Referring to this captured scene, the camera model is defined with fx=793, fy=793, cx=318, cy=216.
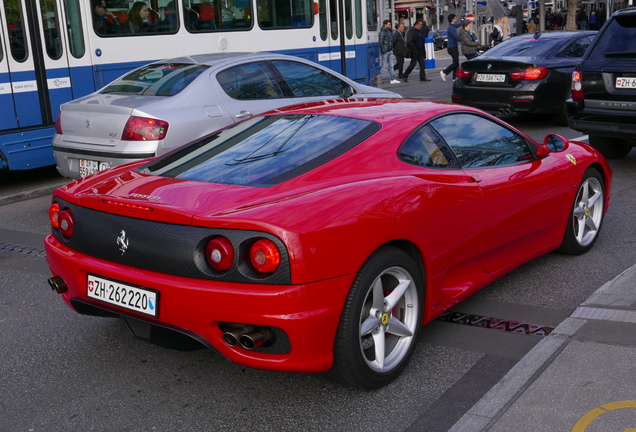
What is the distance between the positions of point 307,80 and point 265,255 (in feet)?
18.8

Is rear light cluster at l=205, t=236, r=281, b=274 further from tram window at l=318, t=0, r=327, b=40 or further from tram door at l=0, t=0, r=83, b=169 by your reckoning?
tram window at l=318, t=0, r=327, b=40

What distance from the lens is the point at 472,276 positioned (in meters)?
4.41

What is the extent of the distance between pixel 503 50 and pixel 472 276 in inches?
364

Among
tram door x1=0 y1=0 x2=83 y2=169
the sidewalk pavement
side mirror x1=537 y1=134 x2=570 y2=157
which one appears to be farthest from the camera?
tram door x1=0 y1=0 x2=83 y2=169

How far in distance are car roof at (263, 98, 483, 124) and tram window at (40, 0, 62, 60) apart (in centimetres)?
567

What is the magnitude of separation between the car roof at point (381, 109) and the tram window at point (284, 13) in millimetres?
7371

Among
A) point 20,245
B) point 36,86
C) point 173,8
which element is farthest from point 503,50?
point 20,245

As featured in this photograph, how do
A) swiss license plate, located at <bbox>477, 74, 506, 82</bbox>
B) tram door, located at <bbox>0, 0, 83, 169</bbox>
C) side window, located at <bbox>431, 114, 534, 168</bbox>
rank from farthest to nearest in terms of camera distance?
swiss license plate, located at <bbox>477, 74, 506, 82</bbox> → tram door, located at <bbox>0, 0, 83, 169</bbox> → side window, located at <bbox>431, 114, 534, 168</bbox>

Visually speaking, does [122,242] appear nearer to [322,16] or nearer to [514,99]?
[514,99]

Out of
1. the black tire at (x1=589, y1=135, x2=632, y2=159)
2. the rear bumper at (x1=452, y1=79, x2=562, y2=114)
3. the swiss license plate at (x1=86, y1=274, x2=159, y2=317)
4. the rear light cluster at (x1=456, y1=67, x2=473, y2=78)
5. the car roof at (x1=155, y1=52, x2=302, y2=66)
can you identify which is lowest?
the black tire at (x1=589, y1=135, x2=632, y2=159)

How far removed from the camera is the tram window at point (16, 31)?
30.0ft

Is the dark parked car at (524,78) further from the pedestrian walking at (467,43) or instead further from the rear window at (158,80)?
the pedestrian walking at (467,43)

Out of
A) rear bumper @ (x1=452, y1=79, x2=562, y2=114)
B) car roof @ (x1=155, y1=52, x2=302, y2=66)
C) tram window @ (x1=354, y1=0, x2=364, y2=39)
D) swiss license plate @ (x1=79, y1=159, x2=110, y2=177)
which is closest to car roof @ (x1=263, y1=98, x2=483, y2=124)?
swiss license plate @ (x1=79, y1=159, x2=110, y2=177)

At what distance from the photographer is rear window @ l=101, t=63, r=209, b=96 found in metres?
7.88
